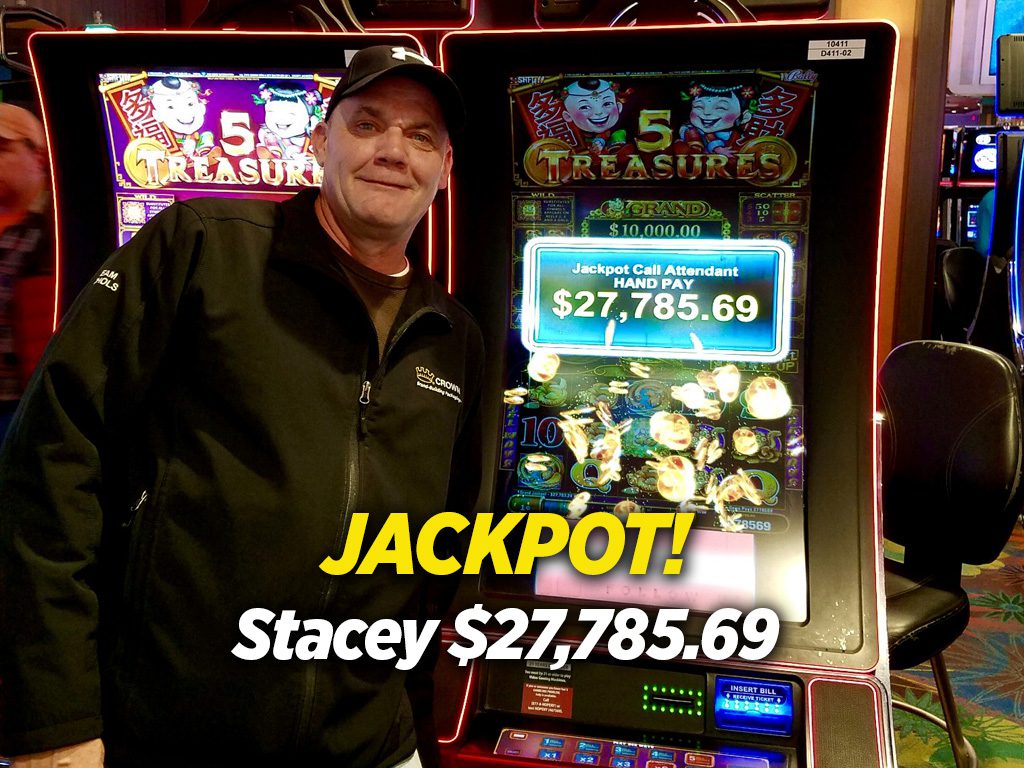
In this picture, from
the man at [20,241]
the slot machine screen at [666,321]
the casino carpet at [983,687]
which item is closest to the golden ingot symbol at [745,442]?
the slot machine screen at [666,321]

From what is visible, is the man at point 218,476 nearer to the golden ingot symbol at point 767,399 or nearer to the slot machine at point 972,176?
the golden ingot symbol at point 767,399

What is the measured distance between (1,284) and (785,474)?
1979 millimetres

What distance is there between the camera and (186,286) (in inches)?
47.8

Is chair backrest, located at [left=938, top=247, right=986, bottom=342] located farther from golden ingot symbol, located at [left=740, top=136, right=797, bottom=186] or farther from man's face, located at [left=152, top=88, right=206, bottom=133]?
man's face, located at [left=152, top=88, right=206, bottom=133]

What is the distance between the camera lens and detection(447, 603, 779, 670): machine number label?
145 centimetres

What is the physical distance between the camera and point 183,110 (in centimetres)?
178

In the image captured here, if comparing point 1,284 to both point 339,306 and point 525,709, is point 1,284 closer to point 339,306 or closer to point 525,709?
point 339,306

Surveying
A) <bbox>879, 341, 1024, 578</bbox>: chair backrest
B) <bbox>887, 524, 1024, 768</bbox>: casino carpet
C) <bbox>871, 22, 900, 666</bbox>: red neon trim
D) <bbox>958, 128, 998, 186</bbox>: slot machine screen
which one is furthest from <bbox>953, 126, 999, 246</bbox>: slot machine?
<bbox>871, 22, 900, 666</bbox>: red neon trim

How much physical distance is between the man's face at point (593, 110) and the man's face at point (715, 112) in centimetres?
14

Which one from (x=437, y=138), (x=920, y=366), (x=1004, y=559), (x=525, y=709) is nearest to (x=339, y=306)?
(x=437, y=138)

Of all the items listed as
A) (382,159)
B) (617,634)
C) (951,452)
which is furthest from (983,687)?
(382,159)

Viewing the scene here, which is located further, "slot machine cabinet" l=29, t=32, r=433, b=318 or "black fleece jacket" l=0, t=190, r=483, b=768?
"slot machine cabinet" l=29, t=32, r=433, b=318

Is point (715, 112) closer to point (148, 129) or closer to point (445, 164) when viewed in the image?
point (445, 164)

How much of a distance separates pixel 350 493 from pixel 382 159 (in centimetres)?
48
